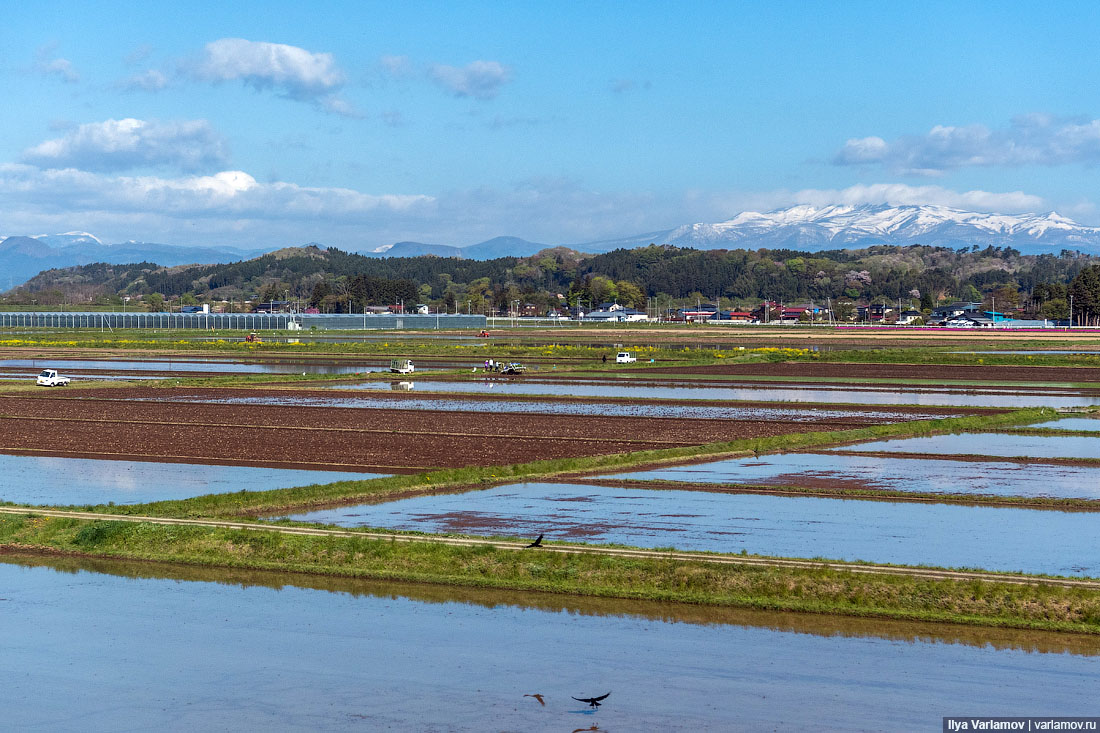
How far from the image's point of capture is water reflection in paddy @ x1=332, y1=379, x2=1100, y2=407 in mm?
62250

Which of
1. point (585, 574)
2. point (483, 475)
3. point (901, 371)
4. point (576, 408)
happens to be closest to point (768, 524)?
point (585, 574)

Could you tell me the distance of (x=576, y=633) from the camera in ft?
61.9

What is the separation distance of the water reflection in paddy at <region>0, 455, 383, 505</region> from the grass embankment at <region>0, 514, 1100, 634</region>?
4813 millimetres

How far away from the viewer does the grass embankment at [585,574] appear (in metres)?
19.5

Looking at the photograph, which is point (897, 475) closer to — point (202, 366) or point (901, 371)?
point (901, 371)

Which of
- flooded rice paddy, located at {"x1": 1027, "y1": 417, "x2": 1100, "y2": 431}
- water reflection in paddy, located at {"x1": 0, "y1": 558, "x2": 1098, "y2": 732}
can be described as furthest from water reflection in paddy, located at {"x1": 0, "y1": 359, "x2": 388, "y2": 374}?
water reflection in paddy, located at {"x1": 0, "y1": 558, "x2": 1098, "y2": 732}

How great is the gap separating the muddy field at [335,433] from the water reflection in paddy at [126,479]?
1.64m

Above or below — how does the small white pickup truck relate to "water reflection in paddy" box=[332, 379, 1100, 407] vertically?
above

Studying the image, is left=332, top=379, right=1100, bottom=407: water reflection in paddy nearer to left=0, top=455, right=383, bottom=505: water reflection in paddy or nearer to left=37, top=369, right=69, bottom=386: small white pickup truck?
left=37, top=369, right=69, bottom=386: small white pickup truck

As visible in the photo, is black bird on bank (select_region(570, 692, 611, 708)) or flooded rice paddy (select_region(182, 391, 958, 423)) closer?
black bird on bank (select_region(570, 692, 611, 708))

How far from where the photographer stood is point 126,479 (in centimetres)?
3381

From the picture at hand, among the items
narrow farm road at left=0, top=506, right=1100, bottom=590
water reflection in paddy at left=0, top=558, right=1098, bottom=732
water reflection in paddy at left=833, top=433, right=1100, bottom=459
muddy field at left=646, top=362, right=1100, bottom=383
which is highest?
muddy field at left=646, top=362, right=1100, bottom=383

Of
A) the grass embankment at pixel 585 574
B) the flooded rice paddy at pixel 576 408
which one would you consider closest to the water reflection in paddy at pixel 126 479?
the grass embankment at pixel 585 574

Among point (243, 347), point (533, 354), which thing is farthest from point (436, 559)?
point (243, 347)
